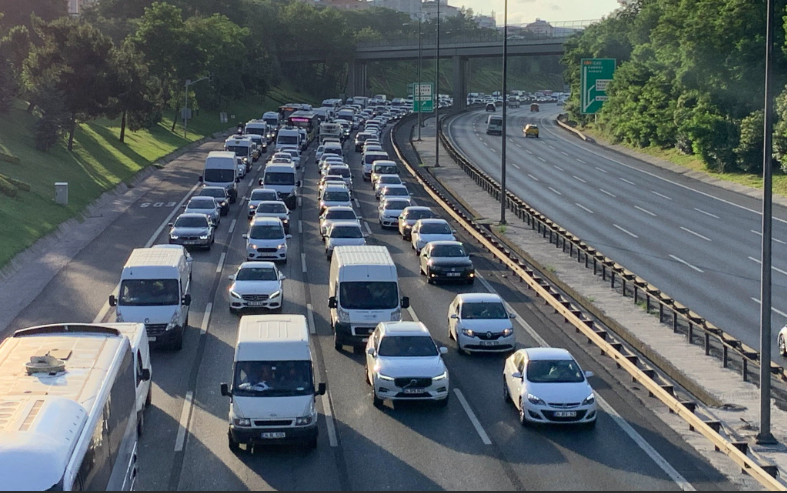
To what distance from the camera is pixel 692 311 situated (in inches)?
1241

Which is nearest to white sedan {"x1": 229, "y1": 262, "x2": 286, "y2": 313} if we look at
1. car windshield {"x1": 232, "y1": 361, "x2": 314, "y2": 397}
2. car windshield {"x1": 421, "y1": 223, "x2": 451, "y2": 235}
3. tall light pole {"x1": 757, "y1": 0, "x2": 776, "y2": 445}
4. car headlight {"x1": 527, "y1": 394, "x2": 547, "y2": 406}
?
Result: car windshield {"x1": 421, "y1": 223, "x2": 451, "y2": 235}

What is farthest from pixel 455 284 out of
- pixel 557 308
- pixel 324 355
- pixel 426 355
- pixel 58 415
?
pixel 58 415

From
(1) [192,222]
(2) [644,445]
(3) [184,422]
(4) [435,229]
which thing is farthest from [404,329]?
(1) [192,222]

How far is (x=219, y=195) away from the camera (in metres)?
50.8

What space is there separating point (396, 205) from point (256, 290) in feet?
62.0

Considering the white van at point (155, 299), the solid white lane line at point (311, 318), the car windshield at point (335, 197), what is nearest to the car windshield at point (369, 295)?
the solid white lane line at point (311, 318)

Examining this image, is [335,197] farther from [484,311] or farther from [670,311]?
[484,311]

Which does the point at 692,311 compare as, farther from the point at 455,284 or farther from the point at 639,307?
the point at 455,284

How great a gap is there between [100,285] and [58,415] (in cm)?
2325

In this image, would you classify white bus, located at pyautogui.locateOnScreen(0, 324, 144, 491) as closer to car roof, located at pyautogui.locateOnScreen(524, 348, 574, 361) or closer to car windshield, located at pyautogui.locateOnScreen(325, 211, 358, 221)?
car roof, located at pyautogui.locateOnScreen(524, 348, 574, 361)

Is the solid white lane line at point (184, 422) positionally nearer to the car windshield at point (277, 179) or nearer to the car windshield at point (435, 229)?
the car windshield at point (435, 229)

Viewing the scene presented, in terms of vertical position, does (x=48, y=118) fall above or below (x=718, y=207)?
above

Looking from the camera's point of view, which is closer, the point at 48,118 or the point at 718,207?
the point at 718,207

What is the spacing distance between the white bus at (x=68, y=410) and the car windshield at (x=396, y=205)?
3177 centimetres
